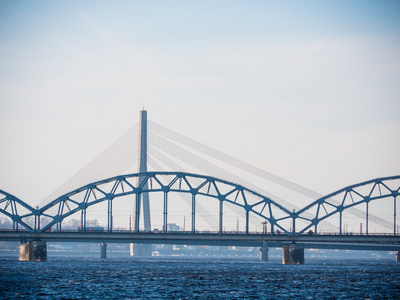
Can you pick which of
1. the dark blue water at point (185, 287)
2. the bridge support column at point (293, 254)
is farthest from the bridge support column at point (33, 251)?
the bridge support column at point (293, 254)

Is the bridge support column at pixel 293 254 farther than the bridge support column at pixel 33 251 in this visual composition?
Yes

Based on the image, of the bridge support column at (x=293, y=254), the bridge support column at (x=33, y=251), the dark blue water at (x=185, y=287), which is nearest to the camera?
the dark blue water at (x=185, y=287)

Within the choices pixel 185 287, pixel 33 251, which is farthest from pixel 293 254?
pixel 185 287

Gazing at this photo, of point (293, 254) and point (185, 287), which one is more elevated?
point (293, 254)

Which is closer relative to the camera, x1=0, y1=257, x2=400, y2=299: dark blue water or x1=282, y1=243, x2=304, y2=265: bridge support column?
x1=0, y1=257, x2=400, y2=299: dark blue water

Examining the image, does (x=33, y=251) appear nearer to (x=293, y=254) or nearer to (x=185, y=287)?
(x=293, y=254)

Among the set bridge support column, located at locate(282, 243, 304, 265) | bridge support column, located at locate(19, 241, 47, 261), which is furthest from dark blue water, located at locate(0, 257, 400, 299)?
bridge support column, located at locate(19, 241, 47, 261)

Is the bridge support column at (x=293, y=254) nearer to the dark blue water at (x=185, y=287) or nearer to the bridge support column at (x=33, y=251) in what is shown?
the dark blue water at (x=185, y=287)

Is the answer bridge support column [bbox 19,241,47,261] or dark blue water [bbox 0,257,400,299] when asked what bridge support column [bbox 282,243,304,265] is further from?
bridge support column [bbox 19,241,47,261]

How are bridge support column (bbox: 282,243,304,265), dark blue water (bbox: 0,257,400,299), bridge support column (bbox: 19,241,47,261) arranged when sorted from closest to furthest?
1. dark blue water (bbox: 0,257,400,299)
2. bridge support column (bbox: 19,241,47,261)
3. bridge support column (bbox: 282,243,304,265)

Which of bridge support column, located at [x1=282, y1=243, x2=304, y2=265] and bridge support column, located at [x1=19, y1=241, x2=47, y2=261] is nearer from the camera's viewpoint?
bridge support column, located at [x1=19, y1=241, x2=47, y2=261]

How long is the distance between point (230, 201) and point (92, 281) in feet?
261

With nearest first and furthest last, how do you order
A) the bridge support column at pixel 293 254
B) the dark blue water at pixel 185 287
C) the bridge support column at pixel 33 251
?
the dark blue water at pixel 185 287 → the bridge support column at pixel 33 251 → the bridge support column at pixel 293 254

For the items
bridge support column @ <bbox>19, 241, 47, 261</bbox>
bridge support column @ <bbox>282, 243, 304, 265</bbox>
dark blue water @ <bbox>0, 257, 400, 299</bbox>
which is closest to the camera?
dark blue water @ <bbox>0, 257, 400, 299</bbox>
